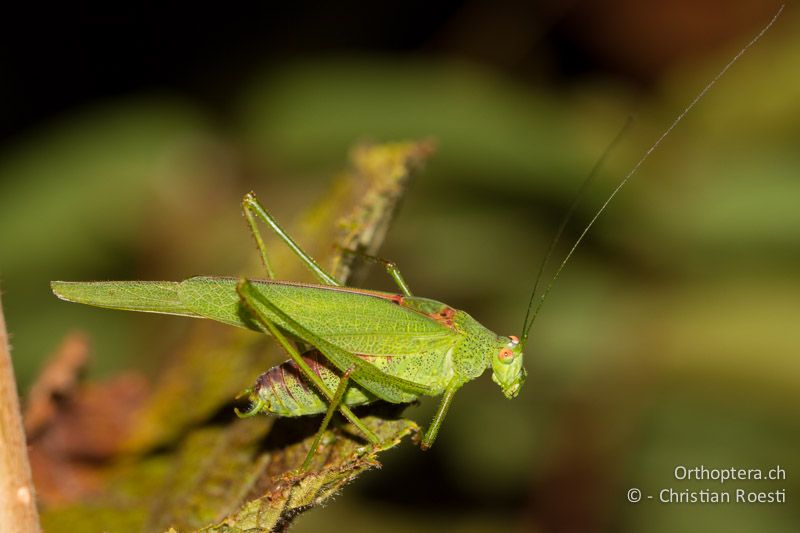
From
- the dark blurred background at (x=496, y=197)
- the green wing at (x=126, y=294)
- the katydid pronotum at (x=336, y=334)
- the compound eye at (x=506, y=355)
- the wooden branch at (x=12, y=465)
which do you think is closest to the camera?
the wooden branch at (x=12, y=465)

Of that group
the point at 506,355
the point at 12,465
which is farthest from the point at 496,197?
the point at 12,465

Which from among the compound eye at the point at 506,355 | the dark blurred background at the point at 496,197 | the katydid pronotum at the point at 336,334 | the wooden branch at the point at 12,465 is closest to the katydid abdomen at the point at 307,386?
the katydid pronotum at the point at 336,334

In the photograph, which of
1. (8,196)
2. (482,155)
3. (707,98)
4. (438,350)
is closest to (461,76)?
(482,155)

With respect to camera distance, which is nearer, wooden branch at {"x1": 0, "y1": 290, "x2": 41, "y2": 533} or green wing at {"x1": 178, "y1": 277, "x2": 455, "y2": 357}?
wooden branch at {"x1": 0, "y1": 290, "x2": 41, "y2": 533}

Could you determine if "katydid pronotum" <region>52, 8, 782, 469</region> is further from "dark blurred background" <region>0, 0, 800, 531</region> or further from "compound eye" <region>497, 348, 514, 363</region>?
"dark blurred background" <region>0, 0, 800, 531</region>

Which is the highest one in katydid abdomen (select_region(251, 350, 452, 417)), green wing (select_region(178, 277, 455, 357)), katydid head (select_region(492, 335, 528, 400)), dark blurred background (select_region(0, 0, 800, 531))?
dark blurred background (select_region(0, 0, 800, 531))

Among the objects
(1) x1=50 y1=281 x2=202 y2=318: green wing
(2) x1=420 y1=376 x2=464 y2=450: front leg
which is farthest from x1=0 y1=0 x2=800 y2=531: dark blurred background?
(1) x1=50 y1=281 x2=202 y2=318: green wing

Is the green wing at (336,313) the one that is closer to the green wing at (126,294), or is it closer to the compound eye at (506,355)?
the green wing at (126,294)

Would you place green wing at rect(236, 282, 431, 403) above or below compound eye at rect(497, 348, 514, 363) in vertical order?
below
